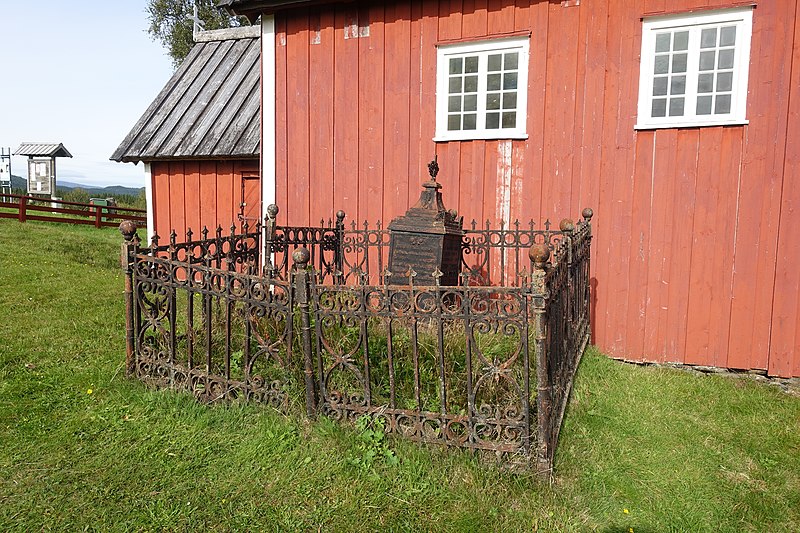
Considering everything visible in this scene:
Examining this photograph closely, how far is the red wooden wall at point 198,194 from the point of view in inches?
411

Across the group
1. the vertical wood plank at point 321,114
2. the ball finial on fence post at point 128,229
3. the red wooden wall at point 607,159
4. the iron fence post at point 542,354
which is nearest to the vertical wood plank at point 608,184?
the red wooden wall at point 607,159

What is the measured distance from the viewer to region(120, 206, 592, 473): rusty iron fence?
358cm

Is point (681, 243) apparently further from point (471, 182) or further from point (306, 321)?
point (306, 321)

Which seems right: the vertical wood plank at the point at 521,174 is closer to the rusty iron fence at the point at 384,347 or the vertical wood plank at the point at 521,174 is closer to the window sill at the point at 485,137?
the window sill at the point at 485,137

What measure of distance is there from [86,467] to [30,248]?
993 centimetres

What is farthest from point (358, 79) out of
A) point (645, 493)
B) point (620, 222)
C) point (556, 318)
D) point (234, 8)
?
point (645, 493)

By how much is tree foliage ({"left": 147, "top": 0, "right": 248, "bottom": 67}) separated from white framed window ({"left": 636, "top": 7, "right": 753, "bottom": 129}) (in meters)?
24.8

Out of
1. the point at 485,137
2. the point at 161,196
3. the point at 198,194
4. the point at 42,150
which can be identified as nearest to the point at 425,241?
the point at 485,137

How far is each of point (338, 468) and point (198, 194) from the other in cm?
839

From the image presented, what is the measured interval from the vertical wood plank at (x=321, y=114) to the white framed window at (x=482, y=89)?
1.52 m

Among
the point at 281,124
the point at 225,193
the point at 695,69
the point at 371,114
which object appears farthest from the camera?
the point at 225,193

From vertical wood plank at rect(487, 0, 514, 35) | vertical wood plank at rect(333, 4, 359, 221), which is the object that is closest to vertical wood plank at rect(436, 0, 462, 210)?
vertical wood plank at rect(487, 0, 514, 35)

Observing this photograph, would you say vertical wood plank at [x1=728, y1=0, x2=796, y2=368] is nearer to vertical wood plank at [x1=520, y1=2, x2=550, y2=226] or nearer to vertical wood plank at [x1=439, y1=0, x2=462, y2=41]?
vertical wood plank at [x1=520, y1=2, x2=550, y2=226]

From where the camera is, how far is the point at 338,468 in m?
3.61
